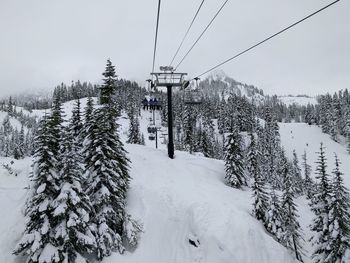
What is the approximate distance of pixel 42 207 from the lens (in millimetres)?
16297

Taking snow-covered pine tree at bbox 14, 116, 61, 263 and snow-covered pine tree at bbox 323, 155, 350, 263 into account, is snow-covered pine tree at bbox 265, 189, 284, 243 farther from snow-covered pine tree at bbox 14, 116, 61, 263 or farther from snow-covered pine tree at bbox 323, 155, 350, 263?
snow-covered pine tree at bbox 14, 116, 61, 263

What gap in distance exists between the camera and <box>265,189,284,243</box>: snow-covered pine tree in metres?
25.6

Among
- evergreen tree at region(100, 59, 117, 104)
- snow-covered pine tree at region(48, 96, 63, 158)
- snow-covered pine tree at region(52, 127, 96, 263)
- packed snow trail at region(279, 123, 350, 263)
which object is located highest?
evergreen tree at region(100, 59, 117, 104)

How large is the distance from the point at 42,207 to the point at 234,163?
1027 inches

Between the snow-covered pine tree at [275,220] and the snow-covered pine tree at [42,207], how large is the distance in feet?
58.3

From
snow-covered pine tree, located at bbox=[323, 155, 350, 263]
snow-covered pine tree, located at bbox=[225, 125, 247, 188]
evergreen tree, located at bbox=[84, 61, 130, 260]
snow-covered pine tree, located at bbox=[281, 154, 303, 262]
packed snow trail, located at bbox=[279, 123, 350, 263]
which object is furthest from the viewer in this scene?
packed snow trail, located at bbox=[279, 123, 350, 263]

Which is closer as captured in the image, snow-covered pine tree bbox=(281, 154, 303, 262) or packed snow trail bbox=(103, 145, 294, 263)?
packed snow trail bbox=(103, 145, 294, 263)

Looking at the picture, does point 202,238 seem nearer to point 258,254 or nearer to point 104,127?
point 258,254

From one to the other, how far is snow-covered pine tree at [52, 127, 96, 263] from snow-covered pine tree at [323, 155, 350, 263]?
16.3 m

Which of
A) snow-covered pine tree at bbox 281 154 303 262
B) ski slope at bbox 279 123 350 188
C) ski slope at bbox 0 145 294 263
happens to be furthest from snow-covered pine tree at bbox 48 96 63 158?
ski slope at bbox 279 123 350 188

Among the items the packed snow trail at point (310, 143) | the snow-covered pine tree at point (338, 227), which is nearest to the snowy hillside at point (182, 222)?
the snow-covered pine tree at point (338, 227)

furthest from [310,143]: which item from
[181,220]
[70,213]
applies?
[70,213]

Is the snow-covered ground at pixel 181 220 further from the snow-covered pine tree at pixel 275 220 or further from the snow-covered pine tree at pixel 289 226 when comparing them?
the snow-covered pine tree at pixel 289 226

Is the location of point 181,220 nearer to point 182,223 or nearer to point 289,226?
point 182,223
